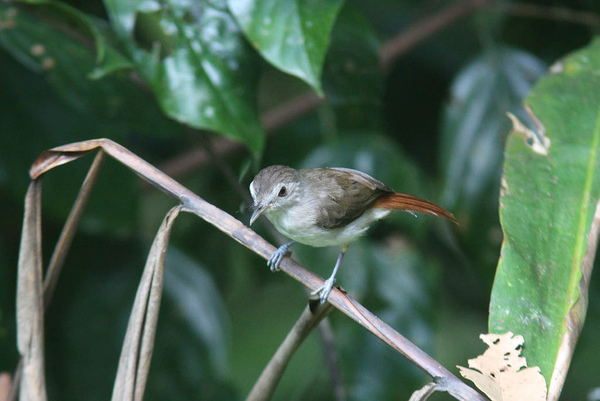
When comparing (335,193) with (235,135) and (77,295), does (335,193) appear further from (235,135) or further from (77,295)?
(77,295)

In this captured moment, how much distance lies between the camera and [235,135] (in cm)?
187

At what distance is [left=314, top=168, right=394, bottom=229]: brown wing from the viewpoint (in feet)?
6.22

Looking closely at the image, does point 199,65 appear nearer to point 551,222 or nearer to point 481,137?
point 551,222

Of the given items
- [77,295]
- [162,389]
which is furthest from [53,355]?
[162,389]

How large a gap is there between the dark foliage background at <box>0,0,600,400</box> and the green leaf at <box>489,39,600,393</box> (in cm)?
74

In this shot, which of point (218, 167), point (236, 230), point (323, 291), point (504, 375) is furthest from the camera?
point (218, 167)

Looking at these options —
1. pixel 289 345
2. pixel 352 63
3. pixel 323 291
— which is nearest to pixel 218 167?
pixel 352 63

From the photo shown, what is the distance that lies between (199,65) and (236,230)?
0.85m

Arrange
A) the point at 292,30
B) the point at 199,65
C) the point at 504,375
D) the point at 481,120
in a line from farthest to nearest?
1. the point at 481,120
2. the point at 199,65
3. the point at 292,30
4. the point at 504,375

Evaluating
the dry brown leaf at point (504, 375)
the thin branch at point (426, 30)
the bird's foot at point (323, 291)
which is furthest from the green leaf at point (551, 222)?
the thin branch at point (426, 30)

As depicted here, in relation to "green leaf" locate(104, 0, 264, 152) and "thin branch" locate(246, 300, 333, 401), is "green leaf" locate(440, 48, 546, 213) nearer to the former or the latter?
"green leaf" locate(104, 0, 264, 152)

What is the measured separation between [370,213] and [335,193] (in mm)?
142

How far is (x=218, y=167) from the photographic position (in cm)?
219

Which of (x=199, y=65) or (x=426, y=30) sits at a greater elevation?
(x=199, y=65)
